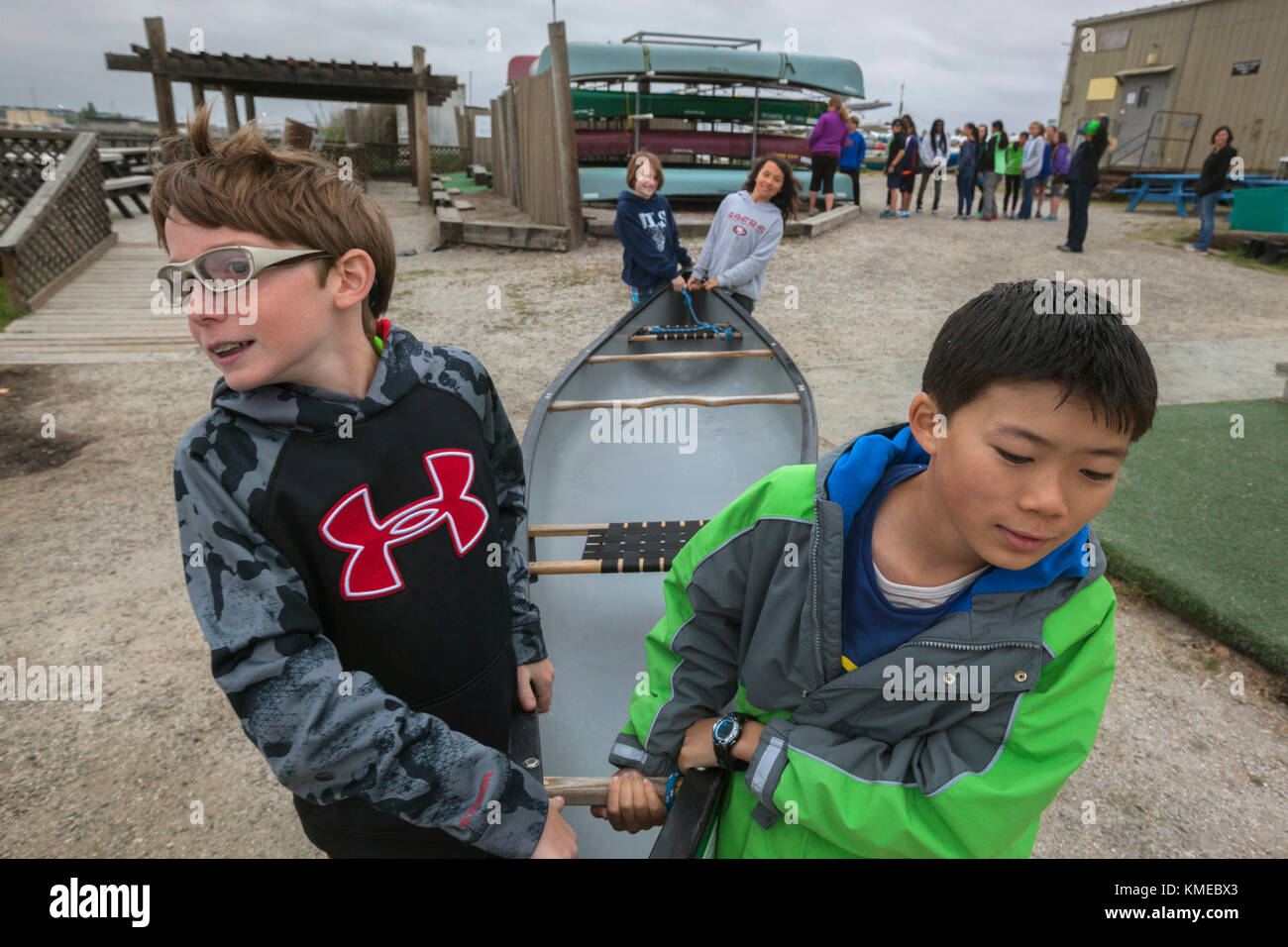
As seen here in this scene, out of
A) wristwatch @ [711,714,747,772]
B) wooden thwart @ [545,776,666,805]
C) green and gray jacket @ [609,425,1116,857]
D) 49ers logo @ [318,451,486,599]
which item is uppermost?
49ers logo @ [318,451,486,599]

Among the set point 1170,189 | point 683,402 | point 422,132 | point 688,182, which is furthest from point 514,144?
point 1170,189

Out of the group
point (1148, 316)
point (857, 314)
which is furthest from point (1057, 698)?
point (1148, 316)

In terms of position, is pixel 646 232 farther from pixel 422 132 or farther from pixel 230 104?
pixel 230 104

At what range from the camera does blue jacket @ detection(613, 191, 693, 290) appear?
6.96 metres

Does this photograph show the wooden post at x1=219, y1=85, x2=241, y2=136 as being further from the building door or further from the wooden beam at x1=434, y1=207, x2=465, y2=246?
the building door

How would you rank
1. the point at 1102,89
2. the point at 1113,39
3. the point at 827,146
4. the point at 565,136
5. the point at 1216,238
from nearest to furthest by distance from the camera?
the point at 565,136 → the point at 1216,238 → the point at 827,146 → the point at 1113,39 → the point at 1102,89

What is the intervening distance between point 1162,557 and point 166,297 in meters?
5.07

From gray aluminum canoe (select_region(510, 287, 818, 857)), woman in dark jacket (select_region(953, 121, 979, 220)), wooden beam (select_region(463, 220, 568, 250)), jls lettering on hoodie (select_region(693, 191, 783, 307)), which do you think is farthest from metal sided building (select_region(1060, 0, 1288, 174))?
gray aluminum canoe (select_region(510, 287, 818, 857))

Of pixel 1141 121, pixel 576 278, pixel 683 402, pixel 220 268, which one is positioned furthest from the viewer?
pixel 1141 121

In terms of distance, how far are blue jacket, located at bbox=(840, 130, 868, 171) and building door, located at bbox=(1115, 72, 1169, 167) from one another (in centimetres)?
1073

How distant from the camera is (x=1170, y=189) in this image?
63.9 feet

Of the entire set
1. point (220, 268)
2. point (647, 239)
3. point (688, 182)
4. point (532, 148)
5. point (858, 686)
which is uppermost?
point (532, 148)

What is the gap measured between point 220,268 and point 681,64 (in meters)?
16.7

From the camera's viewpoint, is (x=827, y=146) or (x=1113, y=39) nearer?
(x=827, y=146)
